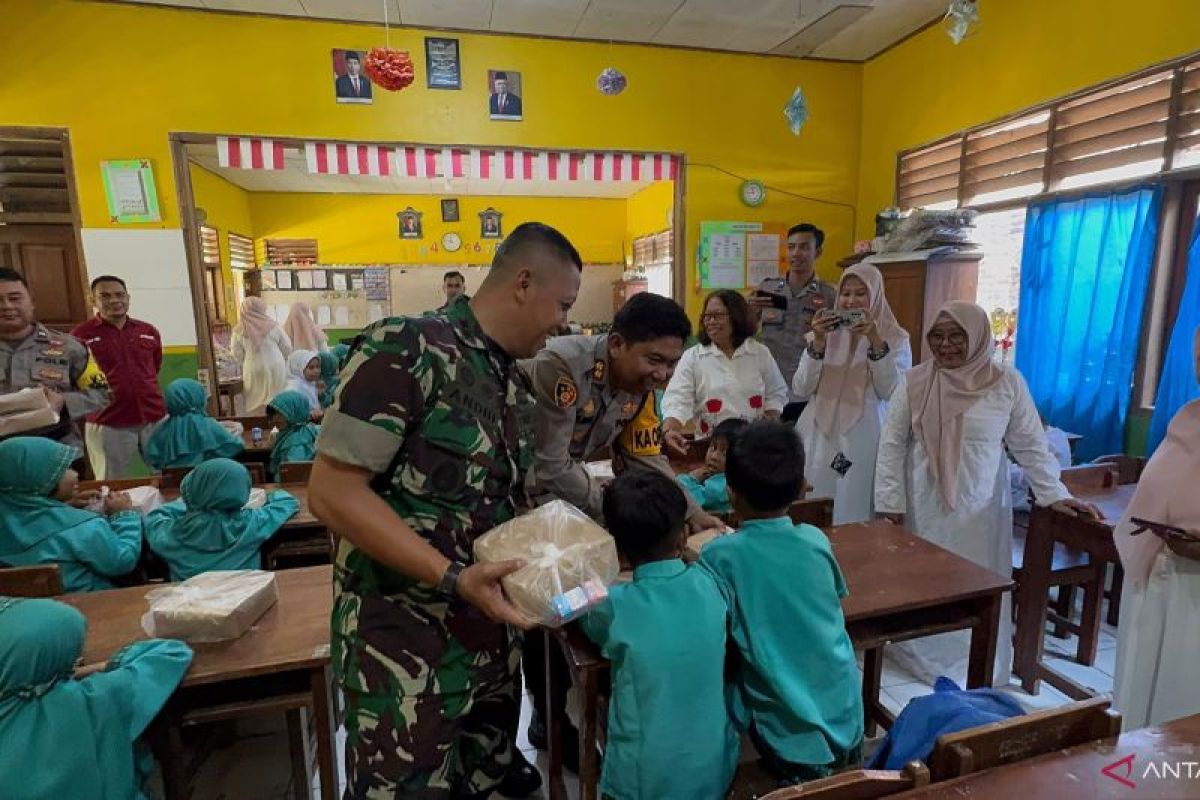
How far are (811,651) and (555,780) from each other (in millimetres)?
926

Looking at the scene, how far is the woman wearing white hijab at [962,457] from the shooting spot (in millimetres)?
2396

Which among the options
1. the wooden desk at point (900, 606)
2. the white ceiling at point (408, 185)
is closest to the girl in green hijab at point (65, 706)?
the wooden desk at point (900, 606)

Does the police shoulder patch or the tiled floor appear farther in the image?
the tiled floor

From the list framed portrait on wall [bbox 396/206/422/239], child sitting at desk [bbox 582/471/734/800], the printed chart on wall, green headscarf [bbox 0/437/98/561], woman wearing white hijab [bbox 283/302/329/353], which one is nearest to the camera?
child sitting at desk [bbox 582/471/734/800]

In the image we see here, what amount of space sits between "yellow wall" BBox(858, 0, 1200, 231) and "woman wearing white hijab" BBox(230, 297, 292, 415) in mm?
5012

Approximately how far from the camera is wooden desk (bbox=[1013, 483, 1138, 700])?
231cm

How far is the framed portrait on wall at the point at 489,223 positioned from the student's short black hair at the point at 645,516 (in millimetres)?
7717

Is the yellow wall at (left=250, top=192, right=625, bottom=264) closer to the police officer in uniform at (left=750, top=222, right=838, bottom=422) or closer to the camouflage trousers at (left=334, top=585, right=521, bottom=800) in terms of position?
the police officer in uniform at (left=750, top=222, right=838, bottom=422)

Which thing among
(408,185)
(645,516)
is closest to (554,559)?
(645,516)

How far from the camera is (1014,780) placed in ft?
3.21

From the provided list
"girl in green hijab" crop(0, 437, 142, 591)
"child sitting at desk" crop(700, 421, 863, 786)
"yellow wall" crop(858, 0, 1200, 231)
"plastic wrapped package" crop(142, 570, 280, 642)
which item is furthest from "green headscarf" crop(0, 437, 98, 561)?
"yellow wall" crop(858, 0, 1200, 231)

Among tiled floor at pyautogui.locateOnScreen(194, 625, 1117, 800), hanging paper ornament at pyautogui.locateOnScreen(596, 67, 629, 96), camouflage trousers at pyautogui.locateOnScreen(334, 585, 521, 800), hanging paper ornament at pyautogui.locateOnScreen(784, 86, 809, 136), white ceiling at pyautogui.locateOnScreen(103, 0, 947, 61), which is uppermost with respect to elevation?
white ceiling at pyautogui.locateOnScreen(103, 0, 947, 61)

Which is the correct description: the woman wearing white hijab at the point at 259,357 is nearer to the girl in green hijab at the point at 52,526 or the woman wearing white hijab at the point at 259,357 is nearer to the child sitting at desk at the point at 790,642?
the girl in green hijab at the point at 52,526

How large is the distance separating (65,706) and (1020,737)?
1.77 m
